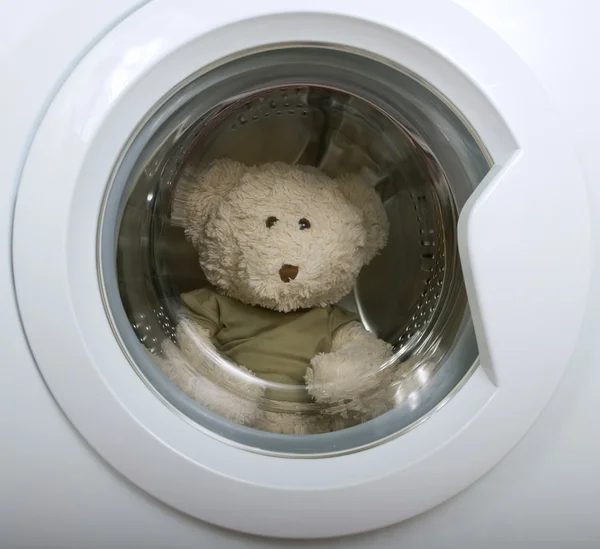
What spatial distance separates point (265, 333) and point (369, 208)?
0.22 m

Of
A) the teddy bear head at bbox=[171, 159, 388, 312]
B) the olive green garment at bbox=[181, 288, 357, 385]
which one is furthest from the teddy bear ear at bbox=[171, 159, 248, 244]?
the olive green garment at bbox=[181, 288, 357, 385]

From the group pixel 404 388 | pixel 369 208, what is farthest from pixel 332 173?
pixel 404 388

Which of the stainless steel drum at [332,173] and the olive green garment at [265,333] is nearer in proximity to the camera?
the stainless steel drum at [332,173]

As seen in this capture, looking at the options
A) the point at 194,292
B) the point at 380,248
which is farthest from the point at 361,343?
the point at 194,292

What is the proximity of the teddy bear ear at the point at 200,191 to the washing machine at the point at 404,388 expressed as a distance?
8cm

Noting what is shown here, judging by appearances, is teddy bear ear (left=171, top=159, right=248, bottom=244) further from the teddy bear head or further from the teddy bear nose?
the teddy bear nose

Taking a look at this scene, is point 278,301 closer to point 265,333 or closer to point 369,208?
point 265,333

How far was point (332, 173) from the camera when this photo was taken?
0.83m

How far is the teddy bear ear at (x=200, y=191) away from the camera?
0.75 meters

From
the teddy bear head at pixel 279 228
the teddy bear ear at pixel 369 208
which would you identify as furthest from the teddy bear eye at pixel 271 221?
the teddy bear ear at pixel 369 208

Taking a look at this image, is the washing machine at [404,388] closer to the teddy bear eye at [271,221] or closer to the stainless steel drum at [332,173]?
the stainless steel drum at [332,173]

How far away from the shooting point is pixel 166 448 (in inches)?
21.5

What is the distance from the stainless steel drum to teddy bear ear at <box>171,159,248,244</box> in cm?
1

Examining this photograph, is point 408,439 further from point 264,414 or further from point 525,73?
point 525,73
